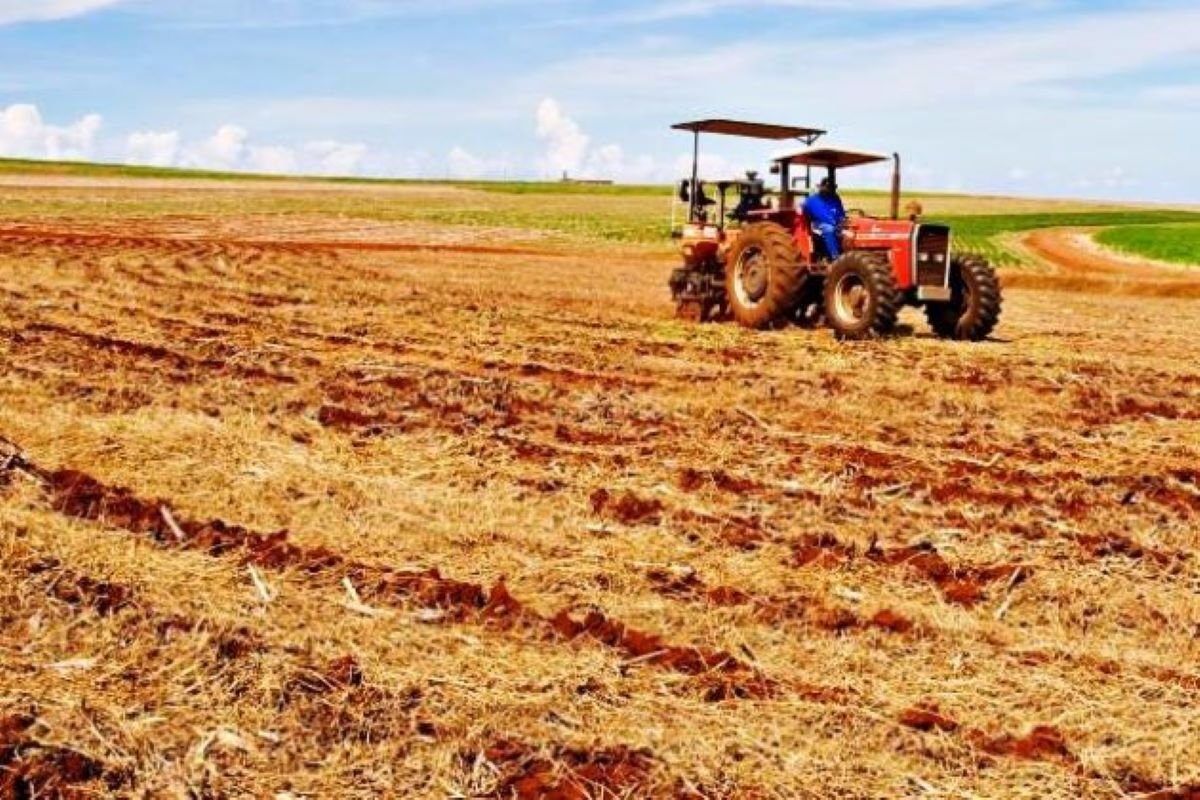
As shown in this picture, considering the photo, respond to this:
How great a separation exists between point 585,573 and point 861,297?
361 inches

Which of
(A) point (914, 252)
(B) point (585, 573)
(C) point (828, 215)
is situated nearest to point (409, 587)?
(B) point (585, 573)

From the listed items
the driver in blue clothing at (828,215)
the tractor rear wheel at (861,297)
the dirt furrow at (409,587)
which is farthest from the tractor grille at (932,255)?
the dirt furrow at (409,587)

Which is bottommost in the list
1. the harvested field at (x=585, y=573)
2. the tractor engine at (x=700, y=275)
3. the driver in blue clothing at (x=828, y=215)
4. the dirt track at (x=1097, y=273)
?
the harvested field at (x=585, y=573)

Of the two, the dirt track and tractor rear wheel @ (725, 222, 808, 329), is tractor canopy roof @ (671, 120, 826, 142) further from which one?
the dirt track

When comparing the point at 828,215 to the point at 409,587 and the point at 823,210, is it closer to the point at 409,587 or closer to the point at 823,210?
the point at 823,210

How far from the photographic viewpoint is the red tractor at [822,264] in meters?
14.1

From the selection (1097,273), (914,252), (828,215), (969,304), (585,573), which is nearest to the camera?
(585,573)

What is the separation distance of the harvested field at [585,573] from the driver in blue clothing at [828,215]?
2897mm

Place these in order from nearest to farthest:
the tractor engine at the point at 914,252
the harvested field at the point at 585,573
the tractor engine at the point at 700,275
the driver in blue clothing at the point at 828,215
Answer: the harvested field at the point at 585,573 → the tractor engine at the point at 914,252 → the driver in blue clothing at the point at 828,215 → the tractor engine at the point at 700,275

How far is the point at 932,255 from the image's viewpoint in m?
14.4

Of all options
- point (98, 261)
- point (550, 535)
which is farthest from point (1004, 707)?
point (98, 261)

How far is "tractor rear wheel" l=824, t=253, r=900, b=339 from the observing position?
13.6m

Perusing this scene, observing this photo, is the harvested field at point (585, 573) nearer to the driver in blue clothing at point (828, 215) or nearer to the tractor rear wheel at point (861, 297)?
the tractor rear wheel at point (861, 297)

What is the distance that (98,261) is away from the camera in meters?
21.1
